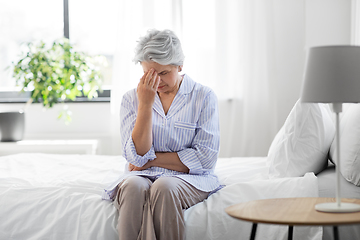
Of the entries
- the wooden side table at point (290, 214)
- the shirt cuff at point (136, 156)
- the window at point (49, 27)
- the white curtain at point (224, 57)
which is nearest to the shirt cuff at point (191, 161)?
the shirt cuff at point (136, 156)

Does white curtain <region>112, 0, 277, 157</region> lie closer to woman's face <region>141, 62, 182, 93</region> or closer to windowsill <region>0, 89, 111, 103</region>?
windowsill <region>0, 89, 111, 103</region>

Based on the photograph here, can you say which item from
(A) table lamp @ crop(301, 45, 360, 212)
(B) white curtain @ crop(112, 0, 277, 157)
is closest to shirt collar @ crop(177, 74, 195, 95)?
(A) table lamp @ crop(301, 45, 360, 212)

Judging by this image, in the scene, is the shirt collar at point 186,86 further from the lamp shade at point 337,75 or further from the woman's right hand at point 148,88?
the lamp shade at point 337,75

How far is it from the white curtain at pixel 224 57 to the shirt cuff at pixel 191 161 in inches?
64.7

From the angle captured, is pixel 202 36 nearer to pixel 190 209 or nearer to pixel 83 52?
pixel 83 52

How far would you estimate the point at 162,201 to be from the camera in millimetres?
1382

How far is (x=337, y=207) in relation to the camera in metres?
1.07

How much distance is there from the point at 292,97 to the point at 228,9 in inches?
33.8

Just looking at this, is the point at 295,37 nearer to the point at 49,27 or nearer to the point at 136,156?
the point at 136,156

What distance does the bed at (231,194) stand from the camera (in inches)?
56.2

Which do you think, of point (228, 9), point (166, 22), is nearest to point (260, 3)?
point (228, 9)

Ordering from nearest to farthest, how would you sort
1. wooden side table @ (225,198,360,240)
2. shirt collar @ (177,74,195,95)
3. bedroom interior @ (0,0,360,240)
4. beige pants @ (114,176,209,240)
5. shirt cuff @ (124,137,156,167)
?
wooden side table @ (225,198,360,240), beige pants @ (114,176,209,240), shirt cuff @ (124,137,156,167), shirt collar @ (177,74,195,95), bedroom interior @ (0,0,360,240)

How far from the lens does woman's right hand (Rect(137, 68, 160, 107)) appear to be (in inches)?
65.5

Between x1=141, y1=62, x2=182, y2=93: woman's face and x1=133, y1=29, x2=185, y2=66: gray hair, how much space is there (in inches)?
1.1
